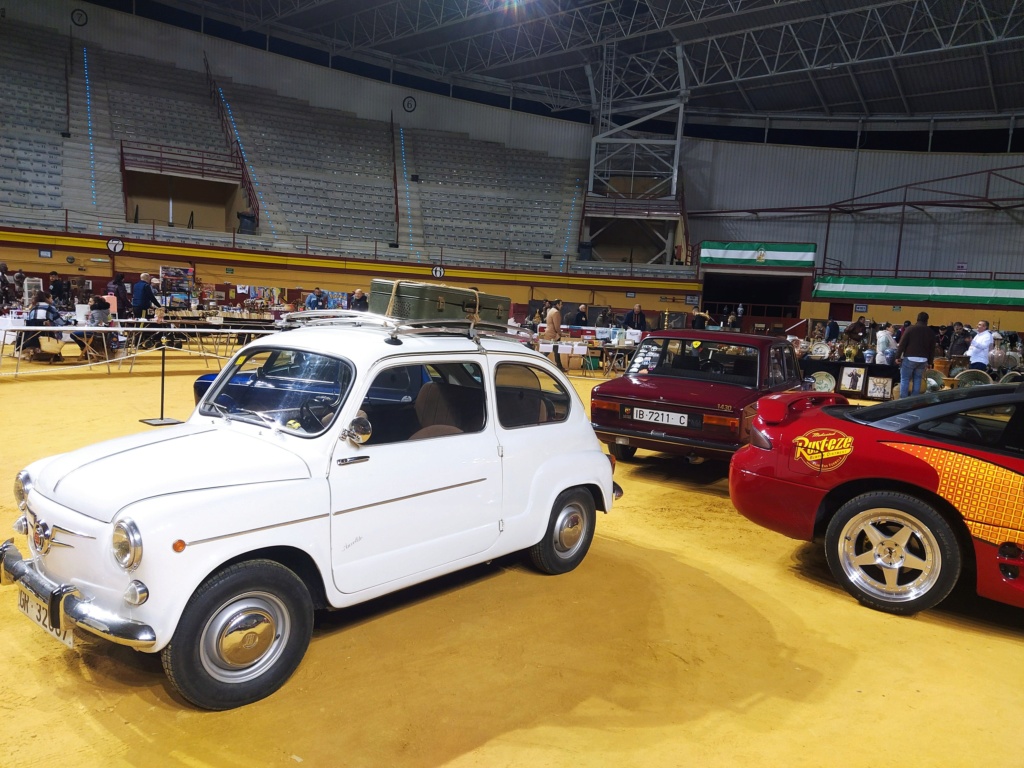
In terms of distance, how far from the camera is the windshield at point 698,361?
7.63m

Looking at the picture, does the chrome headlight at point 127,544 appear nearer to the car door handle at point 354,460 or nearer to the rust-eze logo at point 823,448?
the car door handle at point 354,460

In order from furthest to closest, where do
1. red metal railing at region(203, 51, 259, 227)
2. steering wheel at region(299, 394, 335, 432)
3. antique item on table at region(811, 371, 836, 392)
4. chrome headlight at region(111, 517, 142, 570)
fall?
red metal railing at region(203, 51, 259, 227)
antique item on table at region(811, 371, 836, 392)
steering wheel at region(299, 394, 335, 432)
chrome headlight at region(111, 517, 142, 570)

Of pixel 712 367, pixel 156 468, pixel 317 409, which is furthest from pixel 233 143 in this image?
pixel 156 468

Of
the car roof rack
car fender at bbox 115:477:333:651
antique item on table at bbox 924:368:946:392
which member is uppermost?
the car roof rack

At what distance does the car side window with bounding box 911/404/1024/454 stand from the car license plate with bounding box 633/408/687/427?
2767 mm

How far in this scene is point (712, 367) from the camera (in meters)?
7.83

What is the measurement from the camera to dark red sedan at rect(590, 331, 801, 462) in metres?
6.91

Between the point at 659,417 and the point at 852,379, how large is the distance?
1009 cm

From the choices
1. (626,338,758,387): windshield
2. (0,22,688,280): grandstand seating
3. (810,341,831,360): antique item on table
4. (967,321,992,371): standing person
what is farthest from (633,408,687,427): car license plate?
(0,22,688,280): grandstand seating

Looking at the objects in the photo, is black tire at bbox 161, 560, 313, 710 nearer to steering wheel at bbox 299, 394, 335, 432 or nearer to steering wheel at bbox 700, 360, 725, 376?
steering wheel at bbox 299, 394, 335, 432

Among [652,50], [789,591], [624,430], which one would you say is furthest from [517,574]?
[652,50]

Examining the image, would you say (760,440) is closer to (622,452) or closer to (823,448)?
(823,448)

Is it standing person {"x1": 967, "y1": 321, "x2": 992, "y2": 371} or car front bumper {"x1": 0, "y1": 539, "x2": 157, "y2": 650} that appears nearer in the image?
car front bumper {"x1": 0, "y1": 539, "x2": 157, "y2": 650}

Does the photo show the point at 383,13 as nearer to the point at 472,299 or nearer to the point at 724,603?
the point at 472,299
